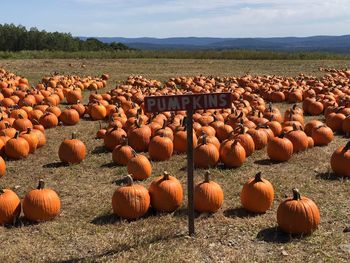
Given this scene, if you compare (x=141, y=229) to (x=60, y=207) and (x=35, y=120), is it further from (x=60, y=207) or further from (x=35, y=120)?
(x=35, y=120)

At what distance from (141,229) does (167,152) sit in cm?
338

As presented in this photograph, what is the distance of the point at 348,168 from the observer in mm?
8305

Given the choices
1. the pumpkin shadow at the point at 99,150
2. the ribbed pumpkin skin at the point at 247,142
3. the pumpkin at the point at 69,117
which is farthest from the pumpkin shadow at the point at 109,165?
the pumpkin at the point at 69,117

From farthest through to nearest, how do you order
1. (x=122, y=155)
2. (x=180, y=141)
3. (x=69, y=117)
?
(x=69, y=117), (x=180, y=141), (x=122, y=155)

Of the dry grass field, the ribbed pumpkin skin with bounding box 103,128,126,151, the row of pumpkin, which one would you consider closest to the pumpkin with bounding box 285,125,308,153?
the dry grass field

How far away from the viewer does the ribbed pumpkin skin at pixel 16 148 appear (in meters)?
9.77

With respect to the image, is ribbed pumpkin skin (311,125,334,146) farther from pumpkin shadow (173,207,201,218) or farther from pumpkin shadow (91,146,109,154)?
pumpkin shadow (173,207,201,218)

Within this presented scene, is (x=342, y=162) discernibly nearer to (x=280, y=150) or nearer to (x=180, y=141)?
(x=280, y=150)

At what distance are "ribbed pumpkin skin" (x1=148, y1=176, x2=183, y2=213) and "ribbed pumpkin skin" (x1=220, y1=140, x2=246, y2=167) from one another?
7.41 ft

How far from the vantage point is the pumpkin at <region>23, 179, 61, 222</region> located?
6.61 m

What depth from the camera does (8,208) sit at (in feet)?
21.5

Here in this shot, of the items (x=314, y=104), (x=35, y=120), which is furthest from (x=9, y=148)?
(x=314, y=104)

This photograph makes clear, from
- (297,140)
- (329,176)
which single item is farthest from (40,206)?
(297,140)

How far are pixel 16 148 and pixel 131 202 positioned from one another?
4.18 meters
